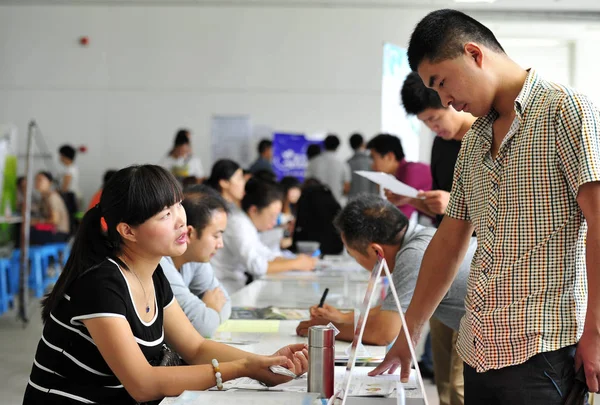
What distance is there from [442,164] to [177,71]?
23.0 ft

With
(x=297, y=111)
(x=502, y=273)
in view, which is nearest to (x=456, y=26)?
(x=502, y=273)

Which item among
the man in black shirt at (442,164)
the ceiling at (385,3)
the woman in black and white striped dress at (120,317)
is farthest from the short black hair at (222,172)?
the ceiling at (385,3)

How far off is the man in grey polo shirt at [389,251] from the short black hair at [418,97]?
56cm

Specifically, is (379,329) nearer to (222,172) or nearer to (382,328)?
(382,328)

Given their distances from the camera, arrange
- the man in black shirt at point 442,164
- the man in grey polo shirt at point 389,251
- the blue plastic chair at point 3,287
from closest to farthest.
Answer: the man in grey polo shirt at point 389,251 → the man in black shirt at point 442,164 → the blue plastic chair at point 3,287

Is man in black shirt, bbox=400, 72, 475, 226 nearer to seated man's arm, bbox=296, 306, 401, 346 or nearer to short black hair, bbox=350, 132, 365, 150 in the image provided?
seated man's arm, bbox=296, 306, 401, 346

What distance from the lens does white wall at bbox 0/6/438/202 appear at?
950 cm

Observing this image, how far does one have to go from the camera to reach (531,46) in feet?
32.8

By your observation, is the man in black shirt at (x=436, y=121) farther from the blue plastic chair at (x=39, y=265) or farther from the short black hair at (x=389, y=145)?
the blue plastic chair at (x=39, y=265)

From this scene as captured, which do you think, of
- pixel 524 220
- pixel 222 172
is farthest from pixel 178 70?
pixel 524 220

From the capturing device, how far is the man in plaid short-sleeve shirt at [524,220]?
4.50ft

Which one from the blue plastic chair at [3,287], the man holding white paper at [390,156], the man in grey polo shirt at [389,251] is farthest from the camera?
the blue plastic chair at [3,287]

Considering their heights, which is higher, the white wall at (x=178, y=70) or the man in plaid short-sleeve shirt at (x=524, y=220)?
the white wall at (x=178, y=70)

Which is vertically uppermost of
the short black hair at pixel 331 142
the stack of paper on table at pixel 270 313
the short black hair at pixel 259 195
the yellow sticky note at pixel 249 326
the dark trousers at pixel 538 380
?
the short black hair at pixel 331 142
